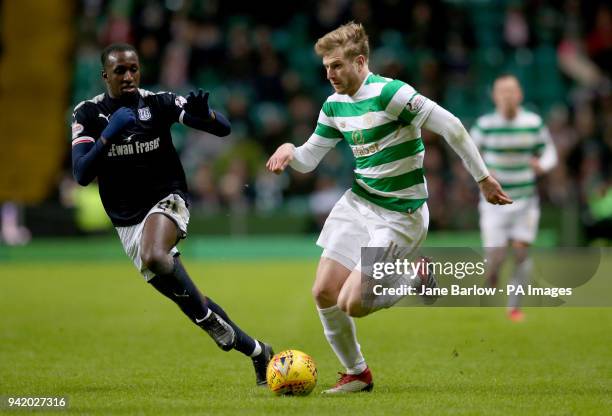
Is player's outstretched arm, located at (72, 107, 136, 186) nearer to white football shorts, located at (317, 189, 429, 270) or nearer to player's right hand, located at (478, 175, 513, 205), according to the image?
white football shorts, located at (317, 189, 429, 270)

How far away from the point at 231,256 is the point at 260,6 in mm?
6047

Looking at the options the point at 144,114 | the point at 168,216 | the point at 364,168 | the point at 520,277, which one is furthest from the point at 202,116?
the point at 520,277

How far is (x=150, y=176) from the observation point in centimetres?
721

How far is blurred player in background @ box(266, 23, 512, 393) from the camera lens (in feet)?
21.5

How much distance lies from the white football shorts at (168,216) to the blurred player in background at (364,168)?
30.9 inches

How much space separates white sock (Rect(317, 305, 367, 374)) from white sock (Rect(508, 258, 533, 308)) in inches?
175

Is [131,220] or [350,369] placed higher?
[131,220]

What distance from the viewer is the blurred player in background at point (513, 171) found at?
10.9 meters

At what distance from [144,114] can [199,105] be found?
50 cm

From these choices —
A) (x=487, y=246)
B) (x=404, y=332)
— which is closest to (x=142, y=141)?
(x=404, y=332)

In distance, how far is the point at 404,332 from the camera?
32.7ft

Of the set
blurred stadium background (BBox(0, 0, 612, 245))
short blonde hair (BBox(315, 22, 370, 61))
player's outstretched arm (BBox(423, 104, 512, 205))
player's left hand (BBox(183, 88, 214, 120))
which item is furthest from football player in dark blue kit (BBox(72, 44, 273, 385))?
blurred stadium background (BBox(0, 0, 612, 245))

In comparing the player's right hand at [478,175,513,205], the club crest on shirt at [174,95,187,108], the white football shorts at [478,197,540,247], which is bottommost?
the white football shorts at [478,197,540,247]

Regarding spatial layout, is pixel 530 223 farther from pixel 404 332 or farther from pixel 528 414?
pixel 528 414
